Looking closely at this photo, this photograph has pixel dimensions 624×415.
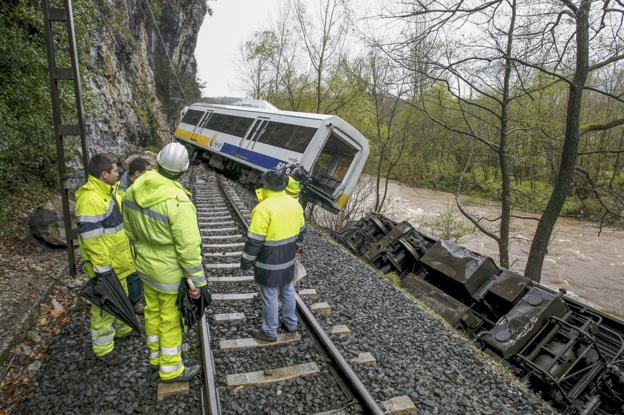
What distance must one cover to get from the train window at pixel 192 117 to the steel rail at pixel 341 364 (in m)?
15.2

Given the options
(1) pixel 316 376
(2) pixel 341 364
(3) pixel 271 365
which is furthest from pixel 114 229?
(2) pixel 341 364

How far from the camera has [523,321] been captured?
4914 millimetres

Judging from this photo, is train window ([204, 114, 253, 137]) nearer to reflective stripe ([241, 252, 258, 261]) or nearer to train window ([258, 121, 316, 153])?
train window ([258, 121, 316, 153])

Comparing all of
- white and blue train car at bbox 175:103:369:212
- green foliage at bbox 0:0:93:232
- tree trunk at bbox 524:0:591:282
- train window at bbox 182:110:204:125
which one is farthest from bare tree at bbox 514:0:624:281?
train window at bbox 182:110:204:125

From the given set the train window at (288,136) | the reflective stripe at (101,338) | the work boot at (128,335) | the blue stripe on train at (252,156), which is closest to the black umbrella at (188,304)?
the reflective stripe at (101,338)

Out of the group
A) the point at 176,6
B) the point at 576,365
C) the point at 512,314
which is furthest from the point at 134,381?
the point at 176,6

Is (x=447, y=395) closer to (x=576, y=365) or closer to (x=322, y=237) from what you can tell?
(x=576, y=365)

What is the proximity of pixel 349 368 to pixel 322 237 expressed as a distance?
194 inches

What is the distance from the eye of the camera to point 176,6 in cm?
2773

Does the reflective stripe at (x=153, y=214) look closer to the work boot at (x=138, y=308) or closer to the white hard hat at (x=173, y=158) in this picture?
the white hard hat at (x=173, y=158)

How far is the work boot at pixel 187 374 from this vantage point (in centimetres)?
291

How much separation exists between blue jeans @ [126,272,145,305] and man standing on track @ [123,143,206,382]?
0.97 metres

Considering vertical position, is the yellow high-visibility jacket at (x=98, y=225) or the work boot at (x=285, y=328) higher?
the yellow high-visibility jacket at (x=98, y=225)

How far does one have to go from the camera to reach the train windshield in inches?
418
